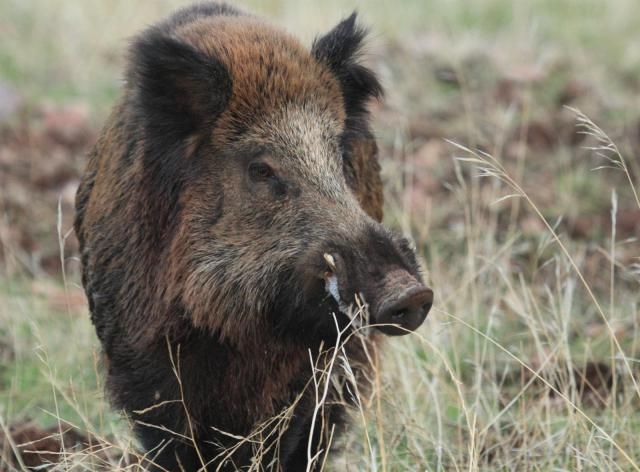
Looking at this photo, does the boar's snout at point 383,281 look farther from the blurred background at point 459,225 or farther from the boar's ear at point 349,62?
the boar's ear at point 349,62

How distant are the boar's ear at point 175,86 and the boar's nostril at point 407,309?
3.46ft

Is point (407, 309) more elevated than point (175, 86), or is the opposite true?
point (175, 86)

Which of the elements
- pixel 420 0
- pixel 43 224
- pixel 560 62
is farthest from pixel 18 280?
pixel 420 0

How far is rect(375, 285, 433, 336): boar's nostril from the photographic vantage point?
10.2 ft

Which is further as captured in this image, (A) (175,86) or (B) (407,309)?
(A) (175,86)

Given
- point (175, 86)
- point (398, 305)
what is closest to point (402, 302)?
point (398, 305)

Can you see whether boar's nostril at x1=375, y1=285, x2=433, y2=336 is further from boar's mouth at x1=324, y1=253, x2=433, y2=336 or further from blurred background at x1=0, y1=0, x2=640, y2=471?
blurred background at x1=0, y1=0, x2=640, y2=471

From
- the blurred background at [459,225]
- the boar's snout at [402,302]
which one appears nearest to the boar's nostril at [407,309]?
the boar's snout at [402,302]

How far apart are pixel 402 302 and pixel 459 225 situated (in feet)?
11.6

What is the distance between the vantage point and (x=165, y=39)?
12.2ft

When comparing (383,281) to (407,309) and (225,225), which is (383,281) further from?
Result: (225,225)

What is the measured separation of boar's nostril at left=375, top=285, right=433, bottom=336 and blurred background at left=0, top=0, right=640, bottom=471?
0.21m

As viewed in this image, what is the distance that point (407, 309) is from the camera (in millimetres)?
3139

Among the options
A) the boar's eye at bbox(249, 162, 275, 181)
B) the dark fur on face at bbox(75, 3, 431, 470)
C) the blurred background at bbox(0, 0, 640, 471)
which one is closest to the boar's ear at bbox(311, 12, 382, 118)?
the dark fur on face at bbox(75, 3, 431, 470)
